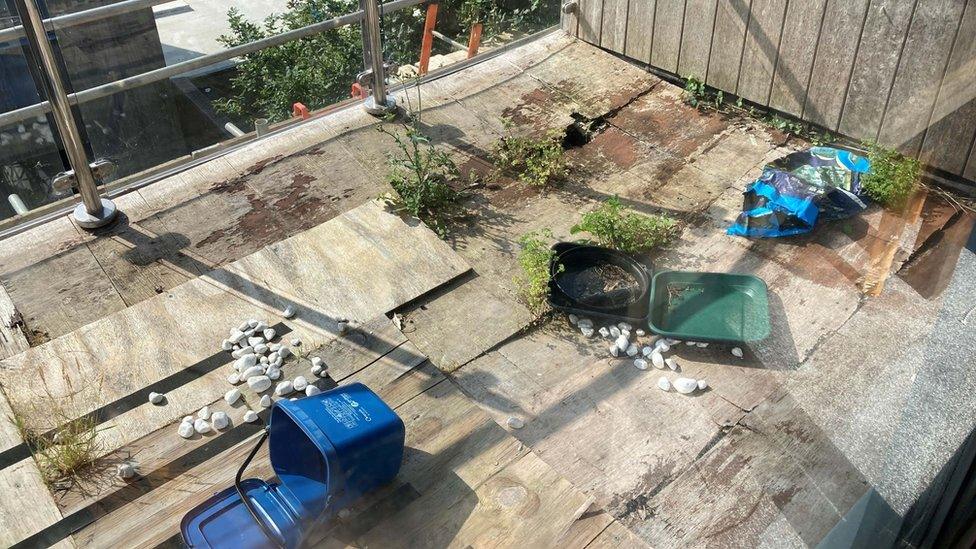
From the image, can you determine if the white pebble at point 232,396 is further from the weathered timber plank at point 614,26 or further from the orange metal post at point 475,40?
the orange metal post at point 475,40

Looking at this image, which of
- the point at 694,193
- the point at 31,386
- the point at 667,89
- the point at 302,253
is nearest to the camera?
the point at 31,386

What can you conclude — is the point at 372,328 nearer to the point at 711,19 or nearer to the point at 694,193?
the point at 694,193

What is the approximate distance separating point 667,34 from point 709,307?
69.5 inches

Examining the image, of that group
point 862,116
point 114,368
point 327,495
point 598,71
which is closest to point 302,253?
point 114,368

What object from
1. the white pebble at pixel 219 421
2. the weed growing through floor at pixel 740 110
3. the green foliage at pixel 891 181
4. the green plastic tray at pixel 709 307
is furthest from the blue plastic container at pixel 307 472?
the weed growing through floor at pixel 740 110

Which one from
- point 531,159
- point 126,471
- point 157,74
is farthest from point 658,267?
point 157,74

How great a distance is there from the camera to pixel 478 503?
2.30 metres

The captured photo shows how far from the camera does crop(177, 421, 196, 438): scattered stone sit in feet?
8.05

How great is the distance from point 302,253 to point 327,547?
1.31 meters

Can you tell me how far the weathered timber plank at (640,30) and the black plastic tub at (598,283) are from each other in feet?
5.34

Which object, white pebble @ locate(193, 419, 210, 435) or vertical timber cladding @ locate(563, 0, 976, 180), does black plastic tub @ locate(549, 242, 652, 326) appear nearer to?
white pebble @ locate(193, 419, 210, 435)

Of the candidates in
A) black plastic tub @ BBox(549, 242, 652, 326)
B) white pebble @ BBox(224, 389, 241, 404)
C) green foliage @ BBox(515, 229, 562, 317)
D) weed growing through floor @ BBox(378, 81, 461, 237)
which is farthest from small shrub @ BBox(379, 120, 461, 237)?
white pebble @ BBox(224, 389, 241, 404)

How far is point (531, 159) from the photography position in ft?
12.0

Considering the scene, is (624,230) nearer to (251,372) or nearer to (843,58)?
(843,58)
